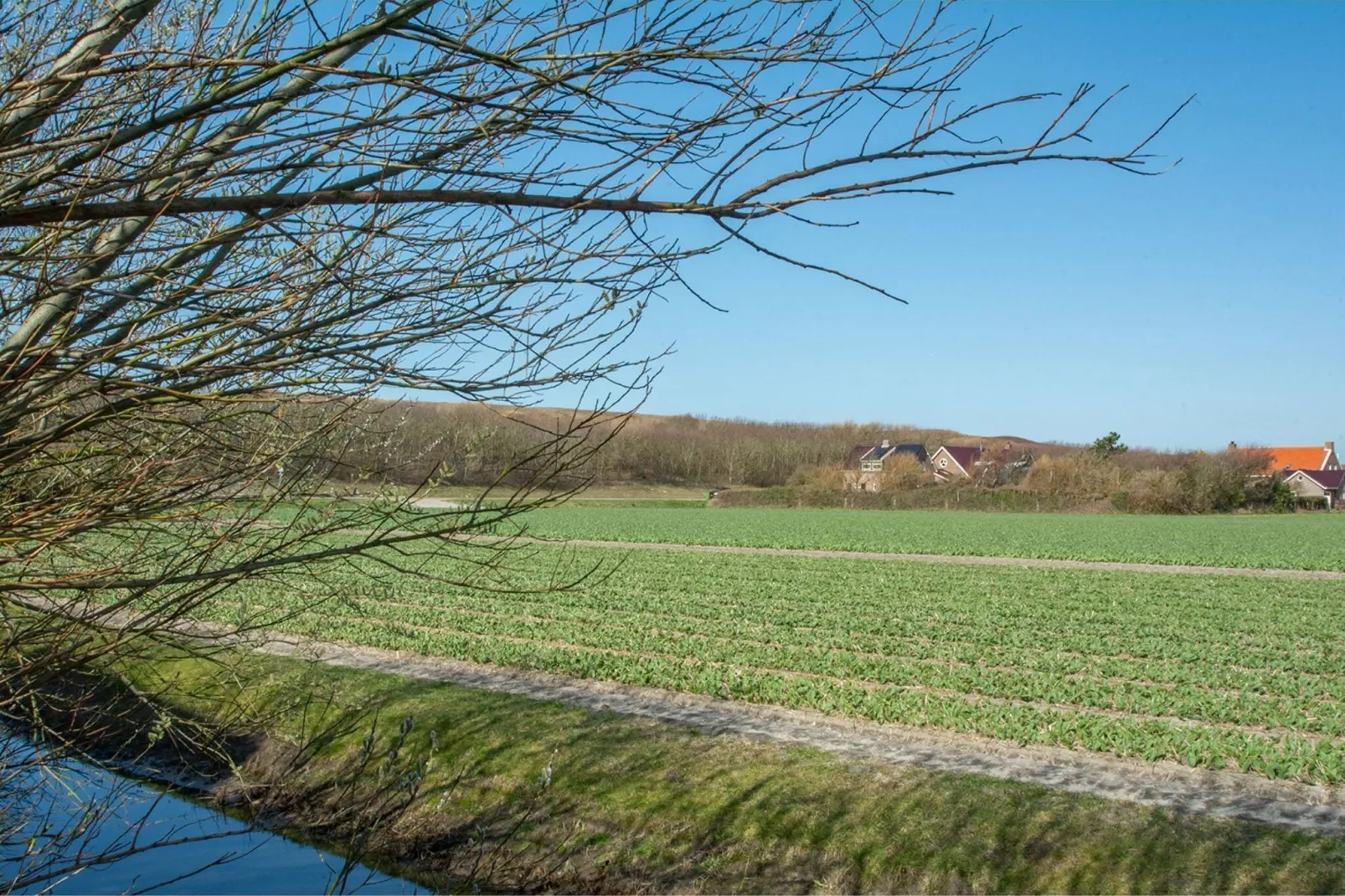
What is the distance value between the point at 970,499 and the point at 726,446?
24.8 meters

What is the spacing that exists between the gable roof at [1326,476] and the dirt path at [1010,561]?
81.7 meters

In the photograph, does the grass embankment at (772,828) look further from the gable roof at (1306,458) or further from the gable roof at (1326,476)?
the gable roof at (1306,458)

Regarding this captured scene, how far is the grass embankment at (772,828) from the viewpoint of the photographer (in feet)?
21.9

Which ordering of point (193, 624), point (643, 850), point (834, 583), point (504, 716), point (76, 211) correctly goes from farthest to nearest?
1. point (834, 583)
2. point (504, 716)
3. point (643, 850)
4. point (193, 624)
5. point (76, 211)

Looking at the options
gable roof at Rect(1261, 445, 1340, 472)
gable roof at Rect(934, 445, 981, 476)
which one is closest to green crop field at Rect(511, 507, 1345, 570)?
gable roof at Rect(934, 445, 981, 476)

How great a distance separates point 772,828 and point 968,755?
7.75ft

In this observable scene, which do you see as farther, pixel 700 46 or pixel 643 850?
pixel 643 850

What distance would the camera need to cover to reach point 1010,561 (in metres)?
30.5

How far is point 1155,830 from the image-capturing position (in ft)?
23.2

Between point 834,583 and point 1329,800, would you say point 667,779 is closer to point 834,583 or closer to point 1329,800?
point 1329,800

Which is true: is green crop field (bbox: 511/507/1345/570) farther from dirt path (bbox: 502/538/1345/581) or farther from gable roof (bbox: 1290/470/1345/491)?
gable roof (bbox: 1290/470/1345/491)

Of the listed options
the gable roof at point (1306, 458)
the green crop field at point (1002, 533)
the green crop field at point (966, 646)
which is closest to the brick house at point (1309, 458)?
the gable roof at point (1306, 458)

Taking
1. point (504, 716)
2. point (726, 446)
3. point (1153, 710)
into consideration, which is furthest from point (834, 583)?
point (726, 446)

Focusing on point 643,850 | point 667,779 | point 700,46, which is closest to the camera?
point 700,46
